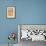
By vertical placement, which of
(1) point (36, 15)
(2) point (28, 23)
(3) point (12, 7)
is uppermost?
(3) point (12, 7)

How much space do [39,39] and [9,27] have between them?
105 centimetres

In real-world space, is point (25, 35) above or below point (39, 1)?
below

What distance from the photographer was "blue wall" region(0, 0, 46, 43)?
420 centimetres

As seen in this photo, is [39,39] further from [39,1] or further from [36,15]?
[39,1]

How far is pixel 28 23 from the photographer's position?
13.8 ft

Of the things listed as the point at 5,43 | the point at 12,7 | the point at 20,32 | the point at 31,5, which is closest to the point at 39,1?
the point at 31,5

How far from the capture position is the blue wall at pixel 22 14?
4203mm

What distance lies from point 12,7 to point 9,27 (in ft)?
2.18

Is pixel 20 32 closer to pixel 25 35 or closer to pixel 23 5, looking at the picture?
pixel 25 35

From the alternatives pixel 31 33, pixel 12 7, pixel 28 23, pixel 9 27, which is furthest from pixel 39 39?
pixel 12 7

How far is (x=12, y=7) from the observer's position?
423 centimetres

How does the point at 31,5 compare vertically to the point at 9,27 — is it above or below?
above

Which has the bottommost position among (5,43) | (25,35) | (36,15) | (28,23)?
(5,43)

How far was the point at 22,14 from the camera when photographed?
4215 millimetres
